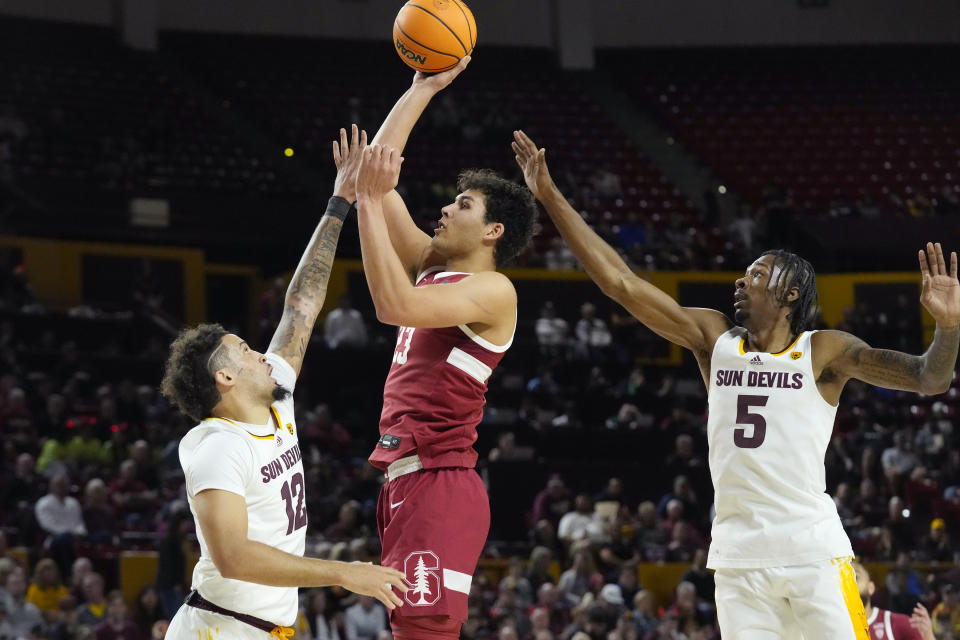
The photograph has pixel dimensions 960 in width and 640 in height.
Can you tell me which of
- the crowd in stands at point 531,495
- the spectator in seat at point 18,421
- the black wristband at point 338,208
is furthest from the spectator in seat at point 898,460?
the black wristband at point 338,208

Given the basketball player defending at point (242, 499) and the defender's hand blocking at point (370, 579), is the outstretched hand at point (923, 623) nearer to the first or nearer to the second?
the basketball player defending at point (242, 499)

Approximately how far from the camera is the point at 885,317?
19203 mm

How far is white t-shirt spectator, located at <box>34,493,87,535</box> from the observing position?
40.9 feet

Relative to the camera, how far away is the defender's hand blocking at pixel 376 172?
15.2 ft

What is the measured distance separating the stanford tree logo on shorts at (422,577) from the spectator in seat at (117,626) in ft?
20.9

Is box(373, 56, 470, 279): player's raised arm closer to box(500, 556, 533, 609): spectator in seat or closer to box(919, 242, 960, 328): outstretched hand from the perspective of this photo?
box(919, 242, 960, 328): outstretched hand

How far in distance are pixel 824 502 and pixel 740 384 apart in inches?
21.2

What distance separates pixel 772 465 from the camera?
507 centimetres

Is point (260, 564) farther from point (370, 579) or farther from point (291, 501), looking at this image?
point (291, 501)

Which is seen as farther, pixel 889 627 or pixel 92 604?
pixel 92 604

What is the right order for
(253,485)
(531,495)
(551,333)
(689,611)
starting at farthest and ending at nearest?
(551,333)
(531,495)
(689,611)
(253,485)

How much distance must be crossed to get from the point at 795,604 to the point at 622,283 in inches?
54.6

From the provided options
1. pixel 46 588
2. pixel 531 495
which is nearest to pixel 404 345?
pixel 46 588

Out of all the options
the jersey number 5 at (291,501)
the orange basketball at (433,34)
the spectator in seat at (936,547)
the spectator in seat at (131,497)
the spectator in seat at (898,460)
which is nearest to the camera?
the jersey number 5 at (291,501)
